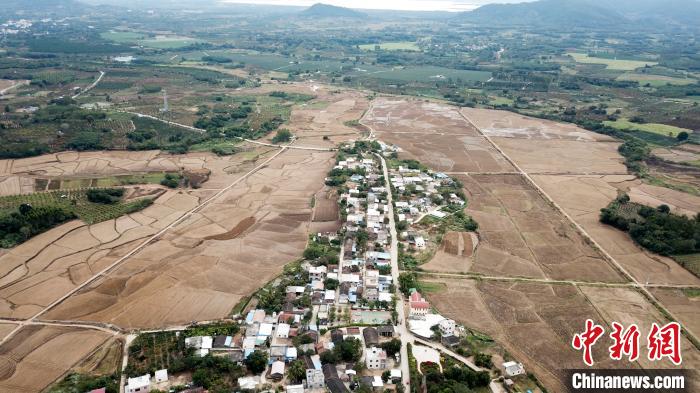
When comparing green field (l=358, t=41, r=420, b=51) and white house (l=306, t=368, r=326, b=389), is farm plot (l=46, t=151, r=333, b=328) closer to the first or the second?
white house (l=306, t=368, r=326, b=389)

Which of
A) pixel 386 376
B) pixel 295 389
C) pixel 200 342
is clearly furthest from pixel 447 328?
pixel 200 342

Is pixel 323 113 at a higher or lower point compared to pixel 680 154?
higher

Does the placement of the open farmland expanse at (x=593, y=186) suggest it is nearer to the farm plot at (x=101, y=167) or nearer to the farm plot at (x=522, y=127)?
the farm plot at (x=522, y=127)

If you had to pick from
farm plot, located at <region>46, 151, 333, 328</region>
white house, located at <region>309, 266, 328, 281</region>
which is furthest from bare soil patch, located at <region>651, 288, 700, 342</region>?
farm plot, located at <region>46, 151, 333, 328</region>

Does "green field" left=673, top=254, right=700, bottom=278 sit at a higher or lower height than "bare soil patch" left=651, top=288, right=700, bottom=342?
higher

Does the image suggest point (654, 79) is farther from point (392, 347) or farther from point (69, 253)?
point (69, 253)

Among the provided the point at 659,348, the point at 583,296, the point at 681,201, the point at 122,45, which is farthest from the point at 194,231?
the point at 122,45

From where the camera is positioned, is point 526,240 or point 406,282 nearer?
point 406,282
